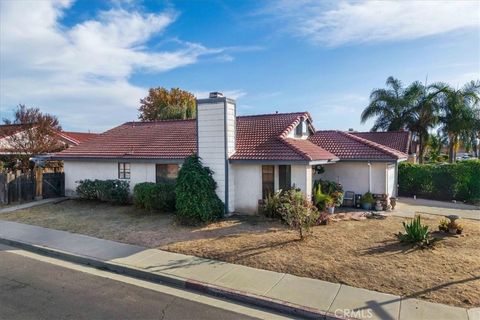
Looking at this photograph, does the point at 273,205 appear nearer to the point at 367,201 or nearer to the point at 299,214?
the point at 299,214

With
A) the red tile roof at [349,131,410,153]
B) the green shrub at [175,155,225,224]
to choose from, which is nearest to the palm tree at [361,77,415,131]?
the red tile roof at [349,131,410,153]

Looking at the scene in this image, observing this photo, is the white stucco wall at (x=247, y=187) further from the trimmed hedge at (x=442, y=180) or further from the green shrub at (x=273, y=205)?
the trimmed hedge at (x=442, y=180)

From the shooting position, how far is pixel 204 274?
7.59 m

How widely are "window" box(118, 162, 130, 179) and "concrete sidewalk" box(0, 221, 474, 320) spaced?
6777 mm

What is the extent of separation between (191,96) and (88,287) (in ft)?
140

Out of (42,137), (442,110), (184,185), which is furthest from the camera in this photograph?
(442,110)

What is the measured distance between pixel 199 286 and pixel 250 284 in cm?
105

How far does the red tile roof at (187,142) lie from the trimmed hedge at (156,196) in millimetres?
1579

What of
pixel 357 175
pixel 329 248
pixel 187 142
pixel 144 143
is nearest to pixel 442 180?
pixel 357 175

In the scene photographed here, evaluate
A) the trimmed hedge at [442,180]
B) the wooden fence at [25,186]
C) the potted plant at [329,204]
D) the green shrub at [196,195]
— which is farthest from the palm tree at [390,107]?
the wooden fence at [25,186]

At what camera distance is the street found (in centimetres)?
590

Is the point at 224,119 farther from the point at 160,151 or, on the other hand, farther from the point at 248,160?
the point at 160,151

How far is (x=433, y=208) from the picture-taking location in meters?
16.0

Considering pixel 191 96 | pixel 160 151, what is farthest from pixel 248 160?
pixel 191 96
